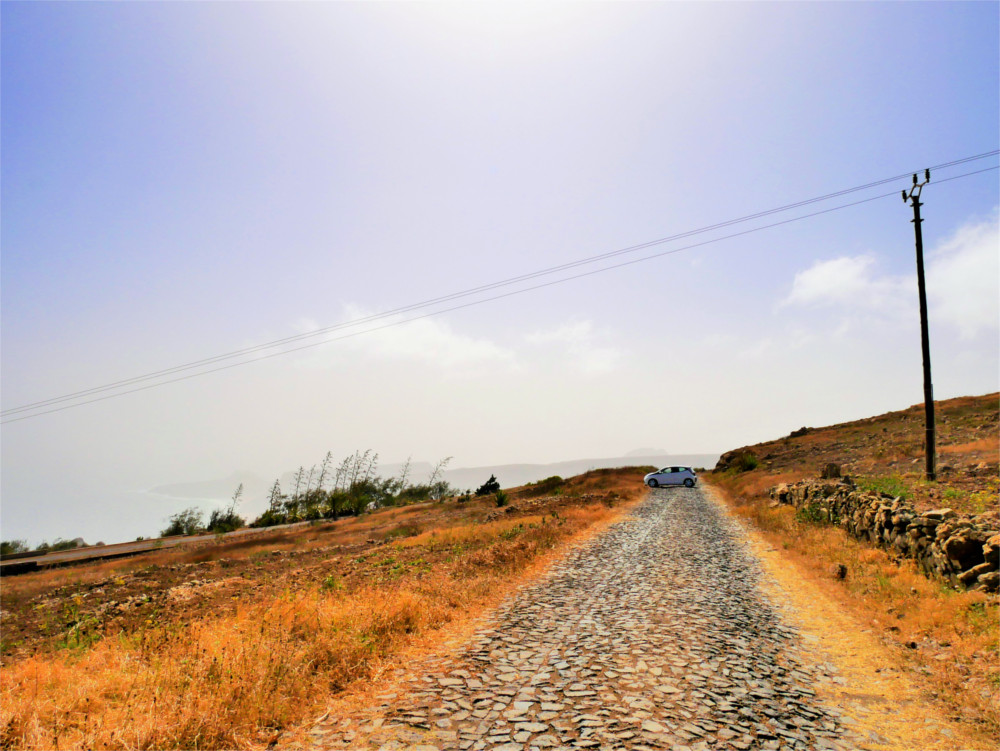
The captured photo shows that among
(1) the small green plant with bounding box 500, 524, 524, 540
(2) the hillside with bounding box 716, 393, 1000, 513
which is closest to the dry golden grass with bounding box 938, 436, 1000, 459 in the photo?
(2) the hillside with bounding box 716, 393, 1000, 513

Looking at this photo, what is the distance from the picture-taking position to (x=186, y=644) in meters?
8.01

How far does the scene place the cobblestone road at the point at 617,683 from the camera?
16.8 feet

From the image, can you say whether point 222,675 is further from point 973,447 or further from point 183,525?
point 183,525

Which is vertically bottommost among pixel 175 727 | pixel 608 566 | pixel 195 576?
pixel 195 576

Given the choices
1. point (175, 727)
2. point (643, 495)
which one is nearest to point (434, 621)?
point (175, 727)

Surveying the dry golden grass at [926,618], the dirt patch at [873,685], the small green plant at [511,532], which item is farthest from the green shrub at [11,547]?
the dry golden grass at [926,618]

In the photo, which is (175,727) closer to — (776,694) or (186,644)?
(186,644)

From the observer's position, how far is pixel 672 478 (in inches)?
1912

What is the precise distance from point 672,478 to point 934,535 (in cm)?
3874

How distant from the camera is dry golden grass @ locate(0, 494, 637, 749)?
508 centimetres

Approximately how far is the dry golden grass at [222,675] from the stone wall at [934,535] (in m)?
9.64

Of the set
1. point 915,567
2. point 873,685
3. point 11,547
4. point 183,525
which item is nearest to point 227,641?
point 873,685

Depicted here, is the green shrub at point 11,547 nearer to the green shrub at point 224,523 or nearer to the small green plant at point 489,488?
the green shrub at point 224,523

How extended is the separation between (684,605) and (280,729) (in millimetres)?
7895
